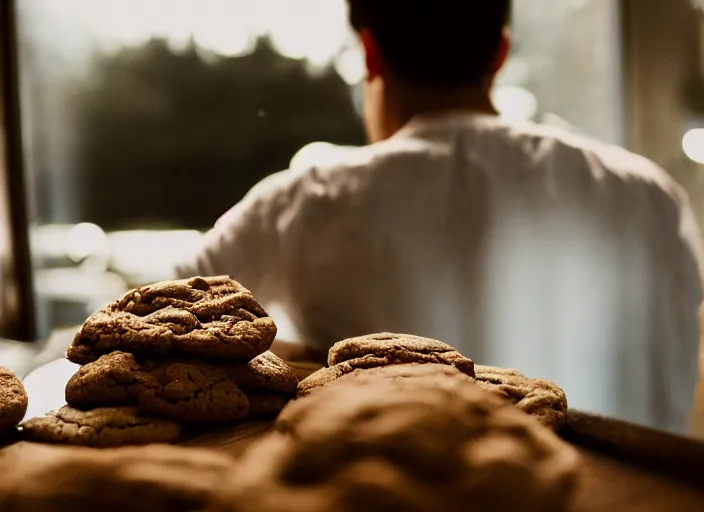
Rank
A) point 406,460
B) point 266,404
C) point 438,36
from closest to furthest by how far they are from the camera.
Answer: point 406,460
point 266,404
point 438,36

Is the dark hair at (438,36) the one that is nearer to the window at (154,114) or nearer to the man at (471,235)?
the man at (471,235)

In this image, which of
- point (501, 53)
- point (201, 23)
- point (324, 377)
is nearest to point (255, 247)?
point (501, 53)

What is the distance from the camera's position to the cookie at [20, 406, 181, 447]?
1.26ft

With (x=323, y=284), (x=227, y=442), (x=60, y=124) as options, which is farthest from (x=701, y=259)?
(x=60, y=124)

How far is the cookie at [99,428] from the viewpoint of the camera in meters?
0.38

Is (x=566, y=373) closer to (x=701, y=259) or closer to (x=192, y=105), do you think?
(x=701, y=259)

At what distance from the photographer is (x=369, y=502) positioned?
0.71 feet

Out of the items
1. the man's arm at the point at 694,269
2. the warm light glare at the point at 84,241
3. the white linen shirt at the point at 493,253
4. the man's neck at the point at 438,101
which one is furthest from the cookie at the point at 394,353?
the warm light glare at the point at 84,241

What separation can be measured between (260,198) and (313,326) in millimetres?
203

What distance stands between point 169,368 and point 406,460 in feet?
0.84

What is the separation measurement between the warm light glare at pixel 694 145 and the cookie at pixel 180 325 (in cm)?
120

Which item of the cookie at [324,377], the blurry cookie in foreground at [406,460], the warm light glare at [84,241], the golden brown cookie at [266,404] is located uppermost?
the blurry cookie in foreground at [406,460]

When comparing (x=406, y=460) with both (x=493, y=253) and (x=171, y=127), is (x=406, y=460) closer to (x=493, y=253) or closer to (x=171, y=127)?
(x=493, y=253)

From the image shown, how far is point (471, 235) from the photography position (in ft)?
3.26
